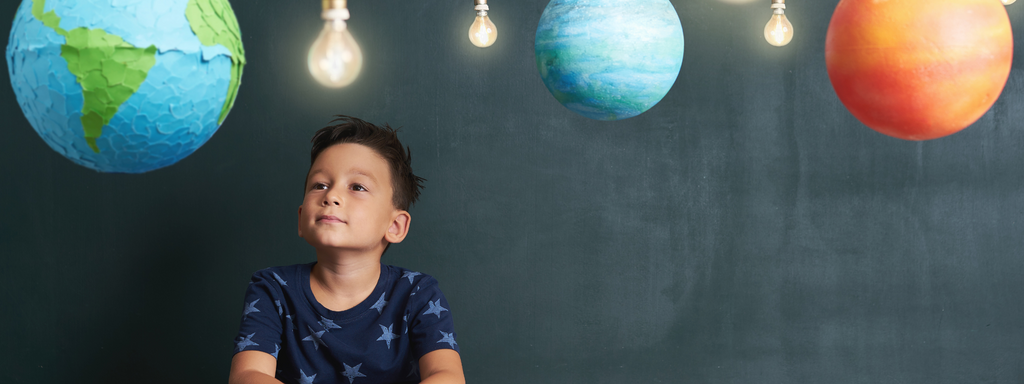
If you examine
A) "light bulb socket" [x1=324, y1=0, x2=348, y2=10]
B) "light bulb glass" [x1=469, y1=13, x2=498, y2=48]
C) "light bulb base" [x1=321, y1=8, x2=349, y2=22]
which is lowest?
"light bulb base" [x1=321, y1=8, x2=349, y2=22]

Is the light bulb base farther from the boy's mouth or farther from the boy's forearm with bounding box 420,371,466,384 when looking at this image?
the boy's forearm with bounding box 420,371,466,384

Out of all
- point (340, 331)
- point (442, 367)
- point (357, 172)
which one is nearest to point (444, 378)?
point (442, 367)

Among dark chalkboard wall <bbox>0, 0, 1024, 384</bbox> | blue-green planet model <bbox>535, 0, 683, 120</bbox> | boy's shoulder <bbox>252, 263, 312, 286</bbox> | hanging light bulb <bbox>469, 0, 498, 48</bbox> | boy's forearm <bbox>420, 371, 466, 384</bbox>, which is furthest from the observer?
dark chalkboard wall <bbox>0, 0, 1024, 384</bbox>

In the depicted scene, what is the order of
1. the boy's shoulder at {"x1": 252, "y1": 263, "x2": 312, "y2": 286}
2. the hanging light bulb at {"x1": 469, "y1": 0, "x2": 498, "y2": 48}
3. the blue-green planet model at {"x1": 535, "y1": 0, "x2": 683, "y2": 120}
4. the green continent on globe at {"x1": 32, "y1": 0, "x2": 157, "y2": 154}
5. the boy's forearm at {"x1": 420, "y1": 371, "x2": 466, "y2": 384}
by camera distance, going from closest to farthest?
the green continent on globe at {"x1": 32, "y1": 0, "x2": 157, "y2": 154}
the blue-green planet model at {"x1": 535, "y1": 0, "x2": 683, "y2": 120}
the hanging light bulb at {"x1": 469, "y1": 0, "x2": 498, "y2": 48}
the boy's forearm at {"x1": 420, "y1": 371, "x2": 466, "y2": 384}
the boy's shoulder at {"x1": 252, "y1": 263, "x2": 312, "y2": 286}

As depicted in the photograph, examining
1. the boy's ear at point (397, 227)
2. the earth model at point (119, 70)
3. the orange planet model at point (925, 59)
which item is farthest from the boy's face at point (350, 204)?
the orange planet model at point (925, 59)

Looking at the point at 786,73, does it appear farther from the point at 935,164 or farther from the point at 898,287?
the point at 898,287

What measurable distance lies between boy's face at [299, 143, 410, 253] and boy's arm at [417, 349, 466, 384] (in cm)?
27

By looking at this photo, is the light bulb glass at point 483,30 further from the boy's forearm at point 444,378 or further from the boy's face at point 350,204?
the boy's forearm at point 444,378

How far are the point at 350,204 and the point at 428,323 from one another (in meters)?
0.30

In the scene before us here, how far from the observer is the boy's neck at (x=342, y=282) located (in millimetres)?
1411

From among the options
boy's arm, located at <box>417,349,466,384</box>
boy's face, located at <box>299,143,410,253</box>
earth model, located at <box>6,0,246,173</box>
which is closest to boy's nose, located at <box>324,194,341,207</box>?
boy's face, located at <box>299,143,410,253</box>

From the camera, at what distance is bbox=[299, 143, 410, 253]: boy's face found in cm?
133

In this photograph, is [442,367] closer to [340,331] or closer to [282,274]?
[340,331]

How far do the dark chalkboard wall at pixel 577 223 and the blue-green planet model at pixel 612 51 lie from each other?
1.01 m
